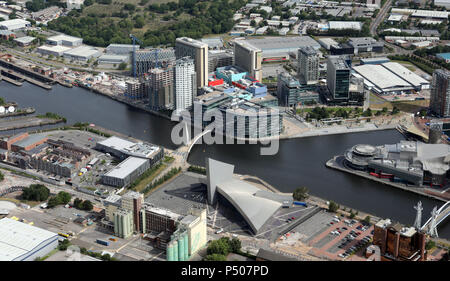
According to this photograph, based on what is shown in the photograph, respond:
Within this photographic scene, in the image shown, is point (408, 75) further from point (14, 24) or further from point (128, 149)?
point (14, 24)

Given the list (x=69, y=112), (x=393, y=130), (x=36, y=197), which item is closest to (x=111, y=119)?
(x=69, y=112)

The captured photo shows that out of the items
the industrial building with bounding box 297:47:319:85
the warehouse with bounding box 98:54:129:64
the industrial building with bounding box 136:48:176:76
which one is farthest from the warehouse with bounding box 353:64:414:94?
the warehouse with bounding box 98:54:129:64

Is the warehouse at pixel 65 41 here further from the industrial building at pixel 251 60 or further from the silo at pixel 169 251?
the silo at pixel 169 251

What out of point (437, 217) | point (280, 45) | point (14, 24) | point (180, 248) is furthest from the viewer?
point (14, 24)

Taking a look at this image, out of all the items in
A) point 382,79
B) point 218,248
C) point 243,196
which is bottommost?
point 218,248

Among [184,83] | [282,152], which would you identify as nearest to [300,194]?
[282,152]

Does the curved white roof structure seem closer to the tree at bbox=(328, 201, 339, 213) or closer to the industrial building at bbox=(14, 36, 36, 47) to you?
the tree at bbox=(328, 201, 339, 213)
